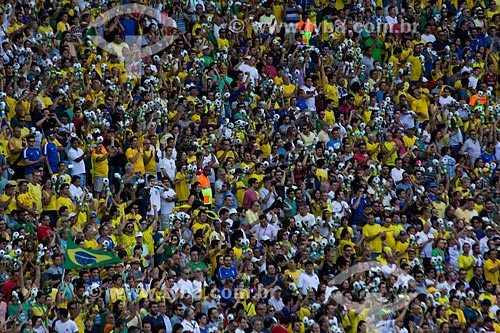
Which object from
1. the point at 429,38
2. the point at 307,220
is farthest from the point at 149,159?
the point at 429,38

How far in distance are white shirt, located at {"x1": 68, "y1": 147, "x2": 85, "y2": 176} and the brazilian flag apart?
6.39 feet

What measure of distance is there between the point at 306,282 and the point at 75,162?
13.7 feet

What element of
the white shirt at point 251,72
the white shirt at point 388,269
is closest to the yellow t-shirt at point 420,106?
the white shirt at point 251,72

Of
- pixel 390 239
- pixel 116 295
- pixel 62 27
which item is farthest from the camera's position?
pixel 62 27

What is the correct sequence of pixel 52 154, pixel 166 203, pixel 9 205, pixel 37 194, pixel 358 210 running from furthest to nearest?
1. pixel 358 210
2. pixel 166 203
3. pixel 52 154
4. pixel 37 194
5. pixel 9 205

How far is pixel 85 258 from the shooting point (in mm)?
21062

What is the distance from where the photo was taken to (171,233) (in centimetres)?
2269

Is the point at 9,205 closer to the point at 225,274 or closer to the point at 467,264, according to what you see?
the point at 225,274

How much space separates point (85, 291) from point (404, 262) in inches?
231

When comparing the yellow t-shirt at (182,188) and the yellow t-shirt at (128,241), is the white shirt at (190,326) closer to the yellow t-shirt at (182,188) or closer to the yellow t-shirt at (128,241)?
the yellow t-shirt at (128,241)

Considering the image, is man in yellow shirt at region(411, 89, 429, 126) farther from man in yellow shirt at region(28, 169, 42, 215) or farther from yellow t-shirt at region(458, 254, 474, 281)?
man in yellow shirt at region(28, 169, 42, 215)

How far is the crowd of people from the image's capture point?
70.5 ft

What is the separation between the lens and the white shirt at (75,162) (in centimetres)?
2312

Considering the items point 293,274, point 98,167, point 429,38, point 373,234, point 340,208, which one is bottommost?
point 373,234
